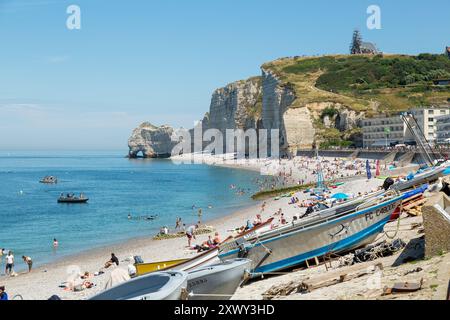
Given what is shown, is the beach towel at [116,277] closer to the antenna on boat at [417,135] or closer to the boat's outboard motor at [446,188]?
the boat's outboard motor at [446,188]

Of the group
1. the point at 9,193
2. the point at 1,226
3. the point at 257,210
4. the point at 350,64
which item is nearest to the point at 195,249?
the point at 257,210

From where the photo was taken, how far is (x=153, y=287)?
953cm

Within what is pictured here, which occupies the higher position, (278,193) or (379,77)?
(379,77)

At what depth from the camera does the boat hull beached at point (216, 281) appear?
424 inches

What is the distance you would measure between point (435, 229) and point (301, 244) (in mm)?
5394

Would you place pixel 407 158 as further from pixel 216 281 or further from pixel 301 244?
pixel 216 281

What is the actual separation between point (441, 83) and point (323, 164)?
65.5m

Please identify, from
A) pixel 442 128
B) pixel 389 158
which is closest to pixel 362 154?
pixel 389 158

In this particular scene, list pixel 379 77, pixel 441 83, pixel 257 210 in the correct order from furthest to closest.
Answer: pixel 379 77, pixel 441 83, pixel 257 210

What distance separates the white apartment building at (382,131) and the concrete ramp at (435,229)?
301 ft

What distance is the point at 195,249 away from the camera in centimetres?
2853

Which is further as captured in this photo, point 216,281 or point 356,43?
point 356,43

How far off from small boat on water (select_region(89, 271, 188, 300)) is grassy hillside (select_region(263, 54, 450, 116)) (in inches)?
4463
